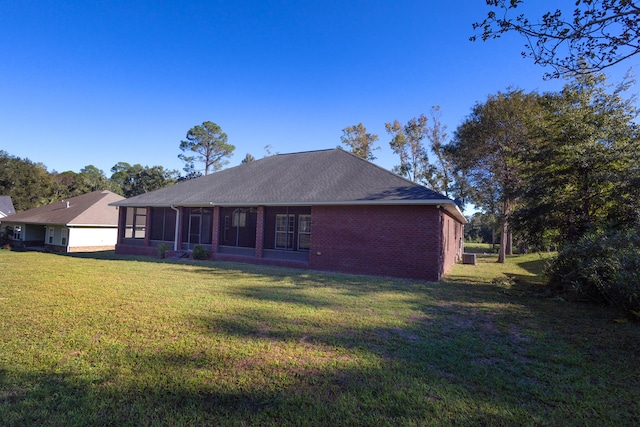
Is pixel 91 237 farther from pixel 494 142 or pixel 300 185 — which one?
pixel 494 142

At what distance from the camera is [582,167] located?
10.2m

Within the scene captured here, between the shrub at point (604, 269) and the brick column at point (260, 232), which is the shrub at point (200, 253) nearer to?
the brick column at point (260, 232)

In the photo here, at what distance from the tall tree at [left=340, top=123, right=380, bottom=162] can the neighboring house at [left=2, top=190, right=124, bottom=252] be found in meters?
22.9

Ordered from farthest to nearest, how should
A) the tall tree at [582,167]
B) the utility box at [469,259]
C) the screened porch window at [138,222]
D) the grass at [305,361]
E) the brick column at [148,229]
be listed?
the screened porch window at [138,222] → the utility box at [469,259] → the brick column at [148,229] → the tall tree at [582,167] → the grass at [305,361]

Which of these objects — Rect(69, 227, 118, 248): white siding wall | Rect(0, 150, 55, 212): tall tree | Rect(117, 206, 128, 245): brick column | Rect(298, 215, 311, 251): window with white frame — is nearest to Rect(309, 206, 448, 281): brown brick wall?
Rect(298, 215, 311, 251): window with white frame

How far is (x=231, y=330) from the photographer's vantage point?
16.5ft

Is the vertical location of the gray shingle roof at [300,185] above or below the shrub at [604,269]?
above

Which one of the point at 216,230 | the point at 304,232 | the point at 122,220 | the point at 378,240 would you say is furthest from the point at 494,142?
the point at 122,220

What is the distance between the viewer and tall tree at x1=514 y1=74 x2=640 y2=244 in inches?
376

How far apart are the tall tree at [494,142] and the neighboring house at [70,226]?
87.7 ft

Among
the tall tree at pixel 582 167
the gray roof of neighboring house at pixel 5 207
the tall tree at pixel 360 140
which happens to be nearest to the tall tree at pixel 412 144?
the tall tree at pixel 360 140

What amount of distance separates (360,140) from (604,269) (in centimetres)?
2837

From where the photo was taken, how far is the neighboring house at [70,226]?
74.1ft

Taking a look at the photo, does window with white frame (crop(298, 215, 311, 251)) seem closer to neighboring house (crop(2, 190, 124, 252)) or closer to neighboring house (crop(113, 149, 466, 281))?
neighboring house (crop(113, 149, 466, 281))
